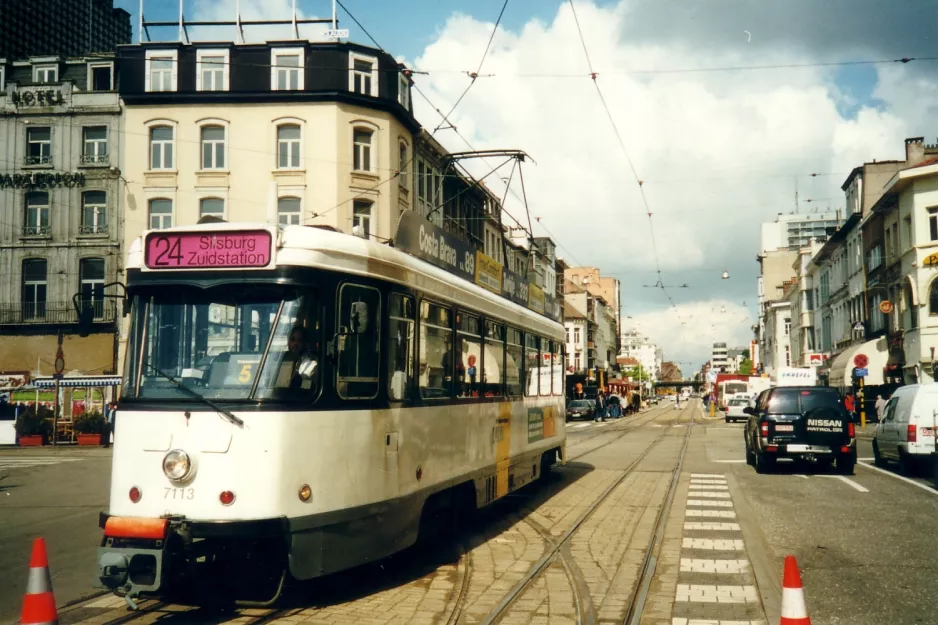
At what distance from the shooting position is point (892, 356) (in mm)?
42656

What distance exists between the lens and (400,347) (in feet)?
27.1

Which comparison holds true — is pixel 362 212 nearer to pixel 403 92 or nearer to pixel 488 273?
pixel 403 92

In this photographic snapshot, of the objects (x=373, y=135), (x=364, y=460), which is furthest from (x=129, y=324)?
(x=373, y=135)

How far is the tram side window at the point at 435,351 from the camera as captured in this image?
8859 millimetres

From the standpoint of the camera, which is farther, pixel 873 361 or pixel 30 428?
pixel 873 361

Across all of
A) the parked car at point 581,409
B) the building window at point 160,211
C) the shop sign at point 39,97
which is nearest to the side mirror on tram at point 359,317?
the building window at point 160,211

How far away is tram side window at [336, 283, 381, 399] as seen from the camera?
24.4ft

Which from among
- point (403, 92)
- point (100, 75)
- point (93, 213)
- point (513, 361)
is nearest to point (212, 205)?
point (93, 213)

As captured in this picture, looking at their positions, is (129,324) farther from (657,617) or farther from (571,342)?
(571,342)

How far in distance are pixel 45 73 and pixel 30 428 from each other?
52.1 ft

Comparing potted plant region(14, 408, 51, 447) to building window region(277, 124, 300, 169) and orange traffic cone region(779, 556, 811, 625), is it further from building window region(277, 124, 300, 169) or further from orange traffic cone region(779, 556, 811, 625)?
orange traffic cone region(779, 556, 811, 625)

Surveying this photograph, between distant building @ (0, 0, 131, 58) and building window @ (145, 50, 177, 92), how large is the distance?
37.8m

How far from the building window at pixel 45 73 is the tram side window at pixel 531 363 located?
106 ft

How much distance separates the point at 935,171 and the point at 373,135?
2292 centimetres
